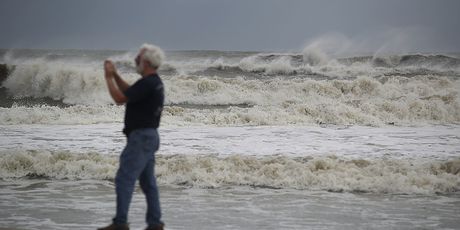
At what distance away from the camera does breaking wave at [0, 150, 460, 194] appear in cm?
956

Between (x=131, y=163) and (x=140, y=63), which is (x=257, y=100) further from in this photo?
(x=131, y=163)

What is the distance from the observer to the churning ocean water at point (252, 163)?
736 cm

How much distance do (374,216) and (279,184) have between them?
255 centimetres

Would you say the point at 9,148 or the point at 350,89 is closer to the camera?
the point at 9,148

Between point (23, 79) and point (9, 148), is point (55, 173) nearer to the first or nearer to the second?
point (9, 148)

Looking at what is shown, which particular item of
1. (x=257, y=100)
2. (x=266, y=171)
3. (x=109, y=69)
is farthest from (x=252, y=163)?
(x=257, y=100)

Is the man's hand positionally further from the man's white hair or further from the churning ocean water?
the churning ocean water

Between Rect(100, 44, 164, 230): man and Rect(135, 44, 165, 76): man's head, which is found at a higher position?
Rect(135, 44, 165, 76): man's head

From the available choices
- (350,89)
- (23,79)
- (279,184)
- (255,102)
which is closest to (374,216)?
(279,184)

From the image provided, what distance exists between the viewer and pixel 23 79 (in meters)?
29.1

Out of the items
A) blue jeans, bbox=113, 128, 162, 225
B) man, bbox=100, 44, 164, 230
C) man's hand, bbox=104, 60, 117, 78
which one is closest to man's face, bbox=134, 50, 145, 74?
man, bbox=100, 44, 164, 230

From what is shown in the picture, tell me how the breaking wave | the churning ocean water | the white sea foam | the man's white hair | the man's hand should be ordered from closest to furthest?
the man's hand, the man's white hair, the churning ocean water, the breaking wave, the white sea foam

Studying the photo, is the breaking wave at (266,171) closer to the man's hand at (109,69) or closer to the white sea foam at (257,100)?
the man's hand at (109,69)

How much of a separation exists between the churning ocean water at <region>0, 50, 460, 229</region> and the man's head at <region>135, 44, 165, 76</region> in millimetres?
2279
